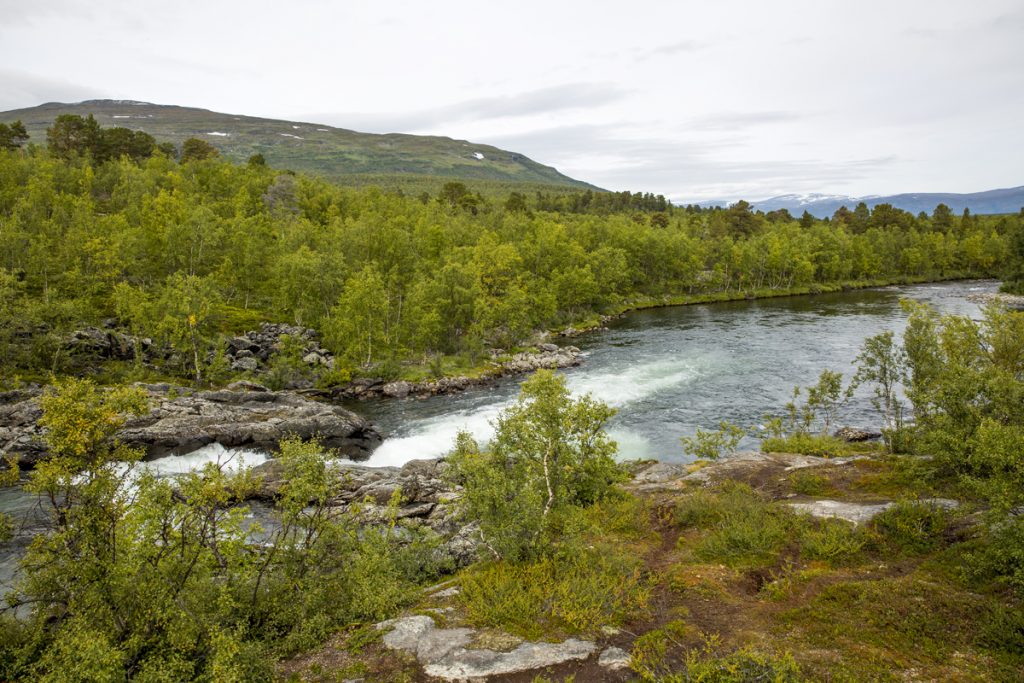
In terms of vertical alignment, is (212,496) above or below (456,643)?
above

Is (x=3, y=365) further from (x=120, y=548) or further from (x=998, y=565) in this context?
(x=998, y=565)

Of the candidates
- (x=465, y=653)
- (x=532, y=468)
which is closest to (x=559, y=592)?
(x=465, y=653)

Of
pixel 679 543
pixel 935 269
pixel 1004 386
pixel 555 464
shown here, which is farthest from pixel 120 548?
pixel 935 269

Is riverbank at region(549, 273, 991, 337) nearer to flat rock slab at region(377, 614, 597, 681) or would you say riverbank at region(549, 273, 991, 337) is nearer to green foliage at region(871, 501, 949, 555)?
green foliage at region(871, 501, 949, 555)

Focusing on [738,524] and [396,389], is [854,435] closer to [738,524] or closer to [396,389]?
[738,524]

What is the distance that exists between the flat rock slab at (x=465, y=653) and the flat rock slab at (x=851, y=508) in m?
13.0

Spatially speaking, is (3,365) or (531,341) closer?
(3,365)

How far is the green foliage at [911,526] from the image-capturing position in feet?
61.0

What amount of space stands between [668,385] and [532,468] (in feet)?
121

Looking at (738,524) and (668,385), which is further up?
(738,524)

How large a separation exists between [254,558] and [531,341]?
6117 cm

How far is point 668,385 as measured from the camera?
55531 millimetres

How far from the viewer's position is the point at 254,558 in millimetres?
17203

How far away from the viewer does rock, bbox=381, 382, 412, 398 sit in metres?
57.7
